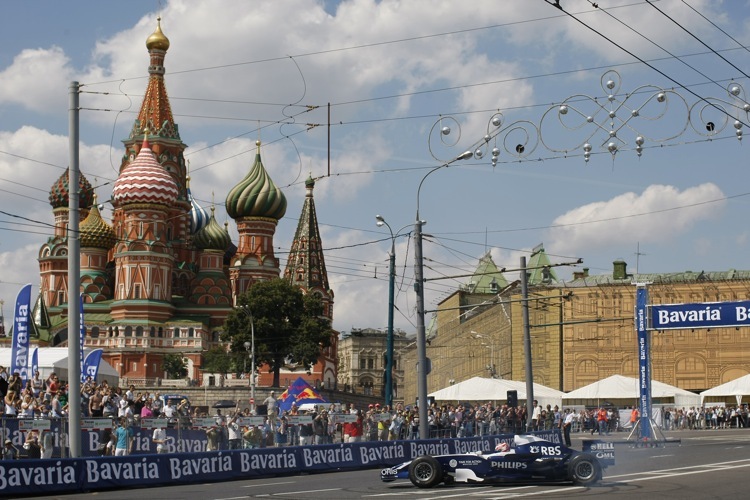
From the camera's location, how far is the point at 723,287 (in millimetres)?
95562

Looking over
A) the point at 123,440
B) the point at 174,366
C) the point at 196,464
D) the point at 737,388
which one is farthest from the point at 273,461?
the point at 174,366

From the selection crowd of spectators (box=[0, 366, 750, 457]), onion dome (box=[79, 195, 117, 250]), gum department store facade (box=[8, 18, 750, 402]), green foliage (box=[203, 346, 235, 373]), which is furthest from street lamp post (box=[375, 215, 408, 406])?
onion dome (box=[79, 195, 117, 250])

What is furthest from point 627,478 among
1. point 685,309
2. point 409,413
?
point 409,413

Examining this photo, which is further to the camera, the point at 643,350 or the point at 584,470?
A: the point at 643,350

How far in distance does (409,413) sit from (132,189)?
74.8m

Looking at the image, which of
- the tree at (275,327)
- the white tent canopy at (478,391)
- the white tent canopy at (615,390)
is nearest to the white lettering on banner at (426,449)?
the white tent canopy at (478,391)

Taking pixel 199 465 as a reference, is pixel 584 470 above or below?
above

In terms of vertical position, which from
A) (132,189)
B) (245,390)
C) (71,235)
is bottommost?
(245,390)

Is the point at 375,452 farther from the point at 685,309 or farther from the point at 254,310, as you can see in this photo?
the point at 254,310

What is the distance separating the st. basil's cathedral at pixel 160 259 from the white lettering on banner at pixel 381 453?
243ft

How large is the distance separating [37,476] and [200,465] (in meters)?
4.57

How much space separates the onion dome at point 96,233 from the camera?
11912cm

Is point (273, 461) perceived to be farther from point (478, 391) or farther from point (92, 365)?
point (478, 391)

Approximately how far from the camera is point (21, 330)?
134 ft
